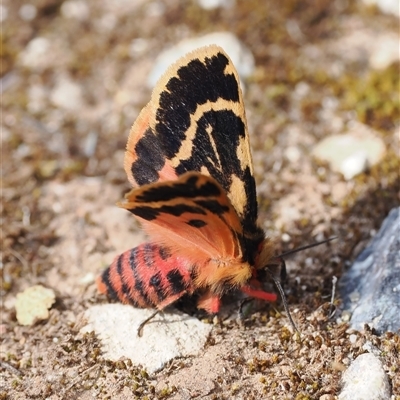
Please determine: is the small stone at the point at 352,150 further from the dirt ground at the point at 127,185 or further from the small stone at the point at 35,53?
the small stone at the point at 35,53

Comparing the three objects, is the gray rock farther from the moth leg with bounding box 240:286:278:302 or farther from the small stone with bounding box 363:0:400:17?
the small stone with bounding box 363:0:400:17

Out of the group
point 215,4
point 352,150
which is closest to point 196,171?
point 352,150

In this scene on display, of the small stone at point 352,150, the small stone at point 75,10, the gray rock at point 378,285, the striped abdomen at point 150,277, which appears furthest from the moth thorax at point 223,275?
the small stone at point 75,10

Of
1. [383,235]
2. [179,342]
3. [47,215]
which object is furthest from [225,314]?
[47,215]

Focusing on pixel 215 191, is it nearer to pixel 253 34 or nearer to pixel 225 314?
pixel 225 314

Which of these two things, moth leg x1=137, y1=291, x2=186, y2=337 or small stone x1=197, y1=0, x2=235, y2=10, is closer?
moth leg x1=137, y1=291, x2=186, y2=337

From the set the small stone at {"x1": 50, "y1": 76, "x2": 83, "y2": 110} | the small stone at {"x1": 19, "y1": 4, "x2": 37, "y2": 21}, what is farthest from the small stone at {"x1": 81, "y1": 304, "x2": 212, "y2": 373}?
the small stone at {"x1": 19, "y1": 4, "x2": 37, "y2": 21}

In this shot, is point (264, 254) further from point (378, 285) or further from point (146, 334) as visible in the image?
point (146, 334)
